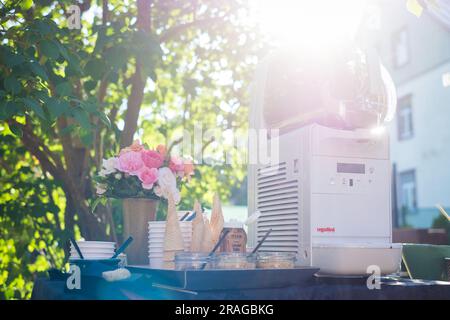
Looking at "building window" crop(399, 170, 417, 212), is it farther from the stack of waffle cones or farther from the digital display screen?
the stack of waffle cones

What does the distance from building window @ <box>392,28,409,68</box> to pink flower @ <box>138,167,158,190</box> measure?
14.8 meters

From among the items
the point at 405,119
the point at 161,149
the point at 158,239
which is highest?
the point at 405,119

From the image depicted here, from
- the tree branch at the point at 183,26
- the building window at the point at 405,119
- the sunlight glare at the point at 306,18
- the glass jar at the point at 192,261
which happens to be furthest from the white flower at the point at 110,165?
the building window at the point at 405,119

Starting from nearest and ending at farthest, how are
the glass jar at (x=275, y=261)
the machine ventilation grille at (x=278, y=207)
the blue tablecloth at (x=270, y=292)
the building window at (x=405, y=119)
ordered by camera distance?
the blue tablecloth at (x=270, y=292) < the glass jar at (x=275, y=261) < the machine ventilation grille at (x=278, y=207) < the building window at (x=405, y=119)

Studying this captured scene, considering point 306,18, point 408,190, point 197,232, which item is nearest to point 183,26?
point 306,18

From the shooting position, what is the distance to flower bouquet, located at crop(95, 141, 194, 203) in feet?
7.59

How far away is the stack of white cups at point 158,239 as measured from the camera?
216cm

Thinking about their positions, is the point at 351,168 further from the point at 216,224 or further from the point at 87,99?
the point at 87,99

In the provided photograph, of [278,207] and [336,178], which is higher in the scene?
[336,178]

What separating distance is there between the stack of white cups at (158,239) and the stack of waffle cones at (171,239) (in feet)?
0.34

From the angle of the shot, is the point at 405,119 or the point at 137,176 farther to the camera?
the point at 405,119

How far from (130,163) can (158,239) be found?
1.10 feet

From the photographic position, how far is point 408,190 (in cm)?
1639

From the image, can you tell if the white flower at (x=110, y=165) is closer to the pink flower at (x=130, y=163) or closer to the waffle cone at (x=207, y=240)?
the pink flower at (x=130, y=163)
